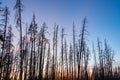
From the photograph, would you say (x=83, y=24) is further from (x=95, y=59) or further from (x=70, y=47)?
(x=95, y=59)

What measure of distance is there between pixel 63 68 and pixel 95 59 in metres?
16.3

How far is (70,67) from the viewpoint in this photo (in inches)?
2431

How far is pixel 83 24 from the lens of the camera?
4184 cm

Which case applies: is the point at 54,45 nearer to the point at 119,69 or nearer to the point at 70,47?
the point at 70,47

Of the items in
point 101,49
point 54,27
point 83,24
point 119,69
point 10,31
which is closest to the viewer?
point 10,31

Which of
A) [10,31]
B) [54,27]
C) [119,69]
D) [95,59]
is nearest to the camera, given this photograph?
[10,31]

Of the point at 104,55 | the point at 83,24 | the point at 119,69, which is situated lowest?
the point at 119,69

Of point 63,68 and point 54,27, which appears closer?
point 54,27

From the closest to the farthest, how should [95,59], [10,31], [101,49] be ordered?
[10,31] → [101,49] → [95,59]

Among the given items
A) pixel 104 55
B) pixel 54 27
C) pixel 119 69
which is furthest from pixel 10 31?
pixel 119 69

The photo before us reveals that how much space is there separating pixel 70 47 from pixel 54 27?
15641mm

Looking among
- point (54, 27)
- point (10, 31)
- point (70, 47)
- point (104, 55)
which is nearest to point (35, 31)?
point (10, 31)

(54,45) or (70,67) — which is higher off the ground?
(54,45)

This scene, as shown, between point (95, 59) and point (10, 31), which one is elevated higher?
point (10, 31)
